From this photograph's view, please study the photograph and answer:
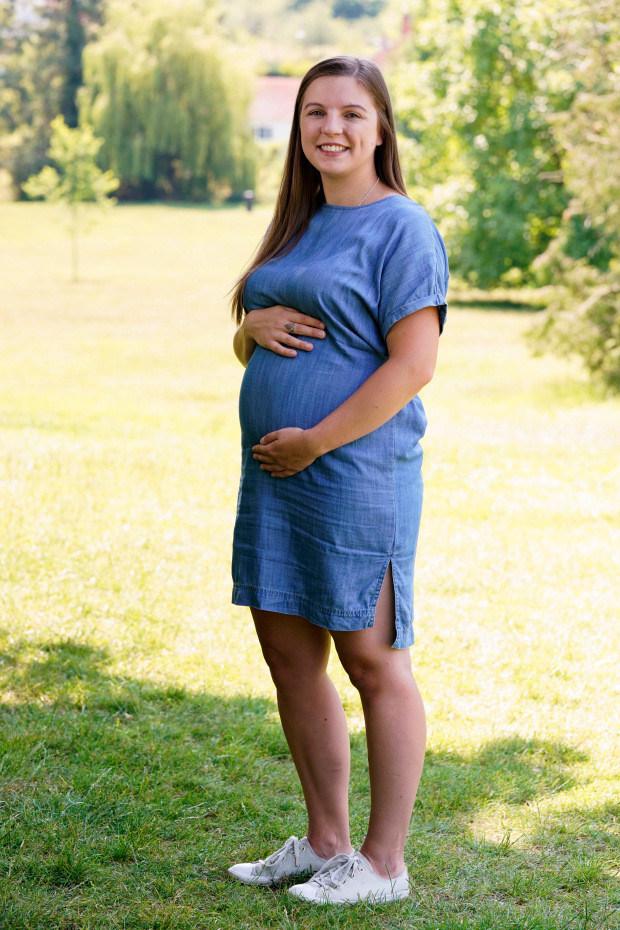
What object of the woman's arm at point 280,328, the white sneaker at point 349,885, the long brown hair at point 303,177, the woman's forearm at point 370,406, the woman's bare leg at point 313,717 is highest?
the long brown hair at point 303,177

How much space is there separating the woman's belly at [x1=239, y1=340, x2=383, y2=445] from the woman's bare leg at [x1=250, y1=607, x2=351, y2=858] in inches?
17.8

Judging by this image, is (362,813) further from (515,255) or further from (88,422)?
(515,255)

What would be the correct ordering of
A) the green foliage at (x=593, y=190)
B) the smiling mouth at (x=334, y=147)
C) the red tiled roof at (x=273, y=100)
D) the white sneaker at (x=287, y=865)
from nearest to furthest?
the smiling mouth at (x=334, y=147), the white sneaker at (x=287, y=865), the green foliage at (x=593, y=190), the red tiled roof at (x=273, y=100)

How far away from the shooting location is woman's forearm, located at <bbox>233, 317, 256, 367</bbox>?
2916 millimetres

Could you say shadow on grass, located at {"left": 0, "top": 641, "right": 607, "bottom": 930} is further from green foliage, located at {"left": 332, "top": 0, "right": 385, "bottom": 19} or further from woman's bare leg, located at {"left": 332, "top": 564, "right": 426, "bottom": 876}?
green foliage, located at {"left": 332, "top": 0, "right": 385, "bottom": 19}

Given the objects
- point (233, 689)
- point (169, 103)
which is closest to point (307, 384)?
point (233, 689)

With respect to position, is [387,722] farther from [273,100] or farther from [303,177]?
[273,100]

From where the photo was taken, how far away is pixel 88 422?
11.2 meters

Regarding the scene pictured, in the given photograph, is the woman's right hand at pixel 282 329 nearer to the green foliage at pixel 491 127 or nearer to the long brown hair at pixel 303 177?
the long brown hair at pixel 303 177

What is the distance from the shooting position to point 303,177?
9.54 ft

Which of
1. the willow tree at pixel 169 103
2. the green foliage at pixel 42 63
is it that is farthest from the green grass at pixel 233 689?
the green foliage at pixel 42 63

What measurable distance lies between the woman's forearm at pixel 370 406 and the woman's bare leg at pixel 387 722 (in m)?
0.33

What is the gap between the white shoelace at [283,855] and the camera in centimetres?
304

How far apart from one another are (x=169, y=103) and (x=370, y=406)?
4830 centimetres
